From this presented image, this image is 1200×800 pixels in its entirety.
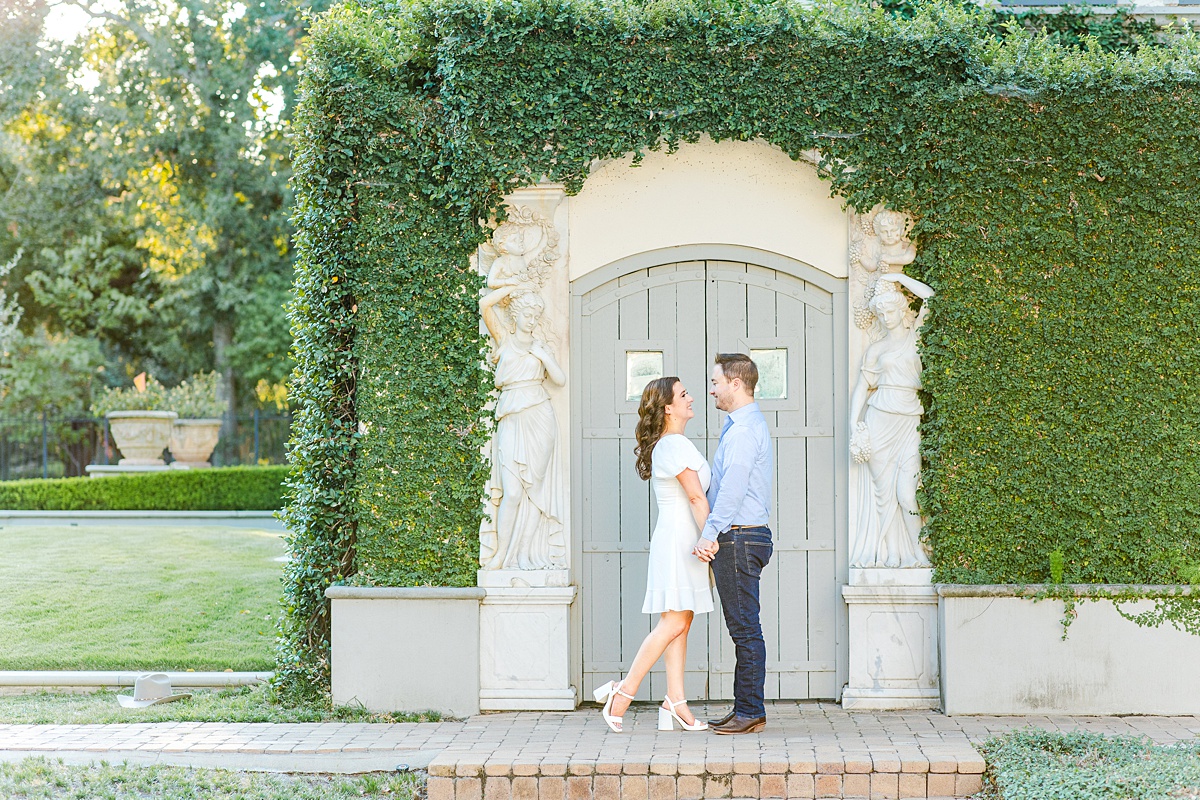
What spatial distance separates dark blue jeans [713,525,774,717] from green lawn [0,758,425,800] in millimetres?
1712

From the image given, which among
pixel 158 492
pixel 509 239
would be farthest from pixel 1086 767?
pixel 158 492

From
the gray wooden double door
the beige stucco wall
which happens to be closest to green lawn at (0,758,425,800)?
the gray wooden double door

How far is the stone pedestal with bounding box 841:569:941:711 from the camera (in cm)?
685

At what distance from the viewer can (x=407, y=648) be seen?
685 centimetres

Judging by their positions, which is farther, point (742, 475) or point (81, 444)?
point (81, 444)

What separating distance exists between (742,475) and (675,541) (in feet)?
1.60

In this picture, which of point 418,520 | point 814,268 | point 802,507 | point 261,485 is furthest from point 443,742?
point 261,485

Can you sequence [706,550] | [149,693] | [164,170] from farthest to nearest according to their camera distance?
[164,170] < [149,693] < [706,550]

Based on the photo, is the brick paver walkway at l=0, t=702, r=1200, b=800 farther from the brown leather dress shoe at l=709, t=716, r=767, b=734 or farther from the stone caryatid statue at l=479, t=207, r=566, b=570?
the stone caryatid statue at l=479, t=207, r=566, b=570

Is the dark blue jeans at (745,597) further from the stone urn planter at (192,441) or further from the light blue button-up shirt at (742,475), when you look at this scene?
the stone urn planter at (192,441)

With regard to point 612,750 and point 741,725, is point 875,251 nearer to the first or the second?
point 741,725

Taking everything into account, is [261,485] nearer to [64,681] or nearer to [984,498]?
[64,681]

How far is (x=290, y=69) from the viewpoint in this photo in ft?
72.1

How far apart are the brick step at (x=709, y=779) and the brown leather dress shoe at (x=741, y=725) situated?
0.53 metres
